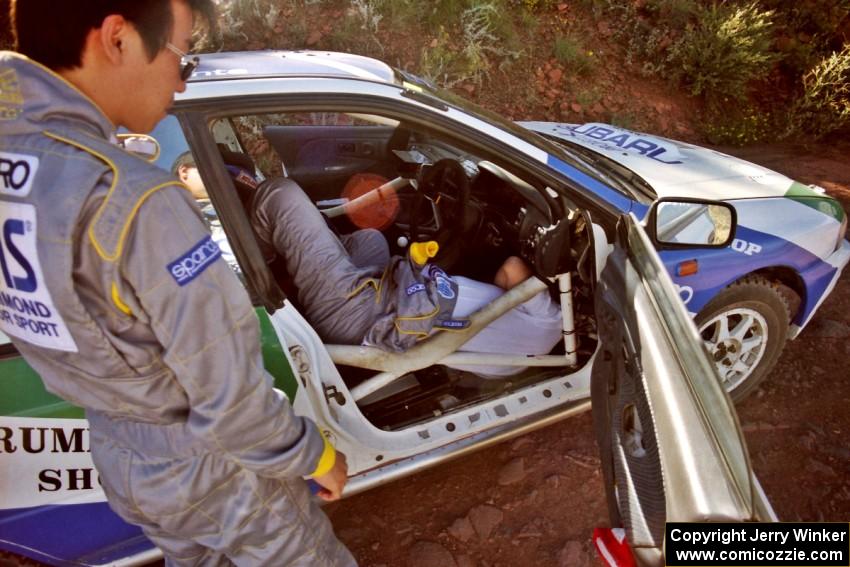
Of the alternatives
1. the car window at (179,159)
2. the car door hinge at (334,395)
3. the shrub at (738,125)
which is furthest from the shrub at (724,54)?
the car window at (179,159)

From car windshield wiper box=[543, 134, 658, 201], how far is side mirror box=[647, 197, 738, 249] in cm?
13

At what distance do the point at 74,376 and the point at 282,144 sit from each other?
94.4 inches

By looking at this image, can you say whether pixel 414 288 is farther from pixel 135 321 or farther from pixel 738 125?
pixel 738 125

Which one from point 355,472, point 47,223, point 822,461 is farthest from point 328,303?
point 822,461

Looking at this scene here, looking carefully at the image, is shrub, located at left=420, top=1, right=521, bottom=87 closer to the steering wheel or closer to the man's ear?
the steering wheel

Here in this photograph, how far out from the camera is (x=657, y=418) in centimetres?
132

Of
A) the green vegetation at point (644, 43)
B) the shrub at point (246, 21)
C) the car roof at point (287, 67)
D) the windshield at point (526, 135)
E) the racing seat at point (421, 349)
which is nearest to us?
the car roof at point (287, 67)

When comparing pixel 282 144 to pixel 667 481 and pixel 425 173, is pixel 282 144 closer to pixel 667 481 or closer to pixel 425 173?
pixel 425 173

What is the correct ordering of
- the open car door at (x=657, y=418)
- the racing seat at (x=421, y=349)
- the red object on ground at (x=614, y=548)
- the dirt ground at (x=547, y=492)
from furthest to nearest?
the dirt ground at (x=547, y=492) < the racing seat at (x=421, y=349) < the red object on ground at (x=614, y=548) < the open car door at (x=657, y=418)

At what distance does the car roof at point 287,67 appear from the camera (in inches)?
72.4

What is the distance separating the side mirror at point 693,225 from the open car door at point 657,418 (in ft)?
1.98

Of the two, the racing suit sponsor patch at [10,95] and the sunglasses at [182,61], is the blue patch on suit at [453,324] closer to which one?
the sunglasses at [182,61]

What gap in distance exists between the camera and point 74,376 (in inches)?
45.9

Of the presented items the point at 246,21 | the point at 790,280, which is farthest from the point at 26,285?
the point at 246,21
